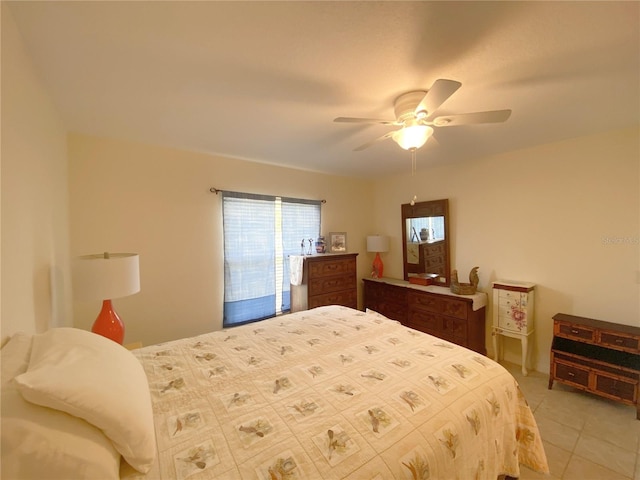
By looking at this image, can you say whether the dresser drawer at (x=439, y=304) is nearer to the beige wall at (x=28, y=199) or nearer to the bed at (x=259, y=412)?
the bed at (x=259, y=412)

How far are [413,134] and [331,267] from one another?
7.04ft

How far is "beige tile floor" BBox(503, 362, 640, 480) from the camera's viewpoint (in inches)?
64.6

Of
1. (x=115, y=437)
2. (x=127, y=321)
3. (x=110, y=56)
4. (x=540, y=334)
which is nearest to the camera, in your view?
(x=115, y=437)

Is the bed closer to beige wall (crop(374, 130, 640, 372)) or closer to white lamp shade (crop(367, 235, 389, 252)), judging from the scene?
beige wall (crop(374, 130, 640, 372))

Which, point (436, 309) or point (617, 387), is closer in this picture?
point (617, 387)

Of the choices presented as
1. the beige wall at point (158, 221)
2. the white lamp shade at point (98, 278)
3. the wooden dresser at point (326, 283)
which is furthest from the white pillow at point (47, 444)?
the wooden dresser at point (326, 283)

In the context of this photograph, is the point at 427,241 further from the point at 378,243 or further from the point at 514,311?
the point at 514,311

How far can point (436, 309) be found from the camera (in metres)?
3.24

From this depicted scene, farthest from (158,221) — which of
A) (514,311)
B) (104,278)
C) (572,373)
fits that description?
(572,373)

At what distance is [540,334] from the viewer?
2826 mm

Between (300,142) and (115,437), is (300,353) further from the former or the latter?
(300,142)

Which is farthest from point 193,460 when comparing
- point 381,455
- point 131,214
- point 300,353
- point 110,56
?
point 131,214

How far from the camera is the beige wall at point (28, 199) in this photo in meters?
1.04

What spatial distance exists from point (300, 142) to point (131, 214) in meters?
1.75
